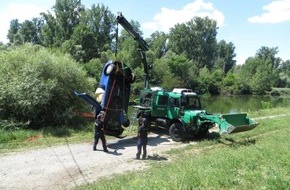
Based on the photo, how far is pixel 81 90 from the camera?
20.9 m

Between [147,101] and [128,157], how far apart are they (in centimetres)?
545

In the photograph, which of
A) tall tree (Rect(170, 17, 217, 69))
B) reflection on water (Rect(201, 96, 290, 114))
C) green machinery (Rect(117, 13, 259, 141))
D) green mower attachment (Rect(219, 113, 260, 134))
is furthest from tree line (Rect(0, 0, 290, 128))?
reflection on water (Rect(201, 96, 290, 114))

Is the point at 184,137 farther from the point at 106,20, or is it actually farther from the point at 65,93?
the point at 106,20

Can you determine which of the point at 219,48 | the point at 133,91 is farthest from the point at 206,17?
the point at 133,91

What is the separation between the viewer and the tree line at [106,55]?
18.7 meters

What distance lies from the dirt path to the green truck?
1.23m

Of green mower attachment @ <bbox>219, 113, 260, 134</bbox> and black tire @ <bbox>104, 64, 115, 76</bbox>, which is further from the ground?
black tire @ <bbox>104, 64, 115, 76</bbox>

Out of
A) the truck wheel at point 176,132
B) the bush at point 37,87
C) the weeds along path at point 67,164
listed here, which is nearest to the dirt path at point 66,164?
the weeds along path at point 67,164

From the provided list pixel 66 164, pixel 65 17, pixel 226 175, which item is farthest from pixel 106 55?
pixel 226 175

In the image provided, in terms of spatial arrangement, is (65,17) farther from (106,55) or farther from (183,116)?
(183,116)

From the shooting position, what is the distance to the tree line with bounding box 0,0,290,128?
18.7m

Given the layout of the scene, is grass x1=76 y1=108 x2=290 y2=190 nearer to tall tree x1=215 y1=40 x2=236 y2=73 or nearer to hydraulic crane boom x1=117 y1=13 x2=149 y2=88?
hydraulic crane boom x1=117 y1=13 x2=149 y2=88

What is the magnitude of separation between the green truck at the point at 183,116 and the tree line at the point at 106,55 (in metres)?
3.21

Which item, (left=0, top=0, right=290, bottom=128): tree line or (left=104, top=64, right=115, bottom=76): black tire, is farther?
(left=0, top=0, right=290, bottom=128): tree line
